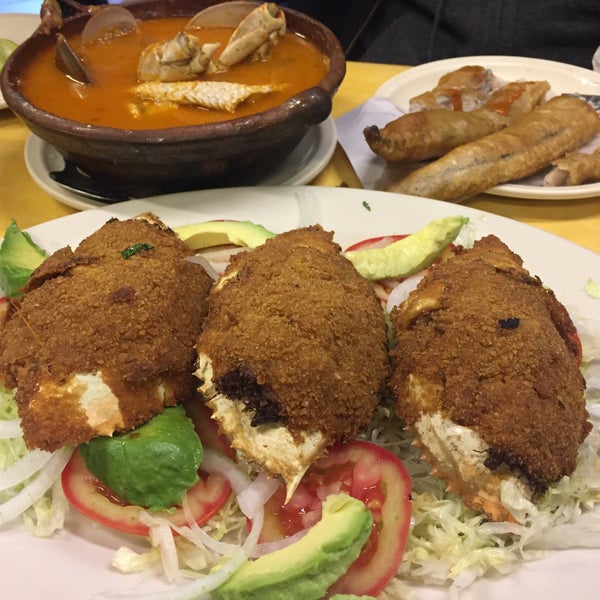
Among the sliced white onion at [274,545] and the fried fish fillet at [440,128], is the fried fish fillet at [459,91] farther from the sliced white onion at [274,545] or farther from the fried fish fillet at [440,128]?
the sliced white onion at [274,545]

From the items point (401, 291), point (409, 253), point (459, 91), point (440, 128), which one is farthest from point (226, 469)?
point (459, 91)

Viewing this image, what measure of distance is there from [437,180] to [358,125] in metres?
0.53

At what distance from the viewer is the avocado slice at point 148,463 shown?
48.4 inches

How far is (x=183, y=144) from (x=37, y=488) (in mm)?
1014

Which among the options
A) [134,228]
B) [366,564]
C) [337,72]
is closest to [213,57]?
[337,72]

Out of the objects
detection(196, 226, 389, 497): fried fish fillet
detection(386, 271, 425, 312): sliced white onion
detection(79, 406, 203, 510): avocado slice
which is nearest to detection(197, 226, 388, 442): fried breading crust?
detection(196, 226, 389, 497): fried fish fillet

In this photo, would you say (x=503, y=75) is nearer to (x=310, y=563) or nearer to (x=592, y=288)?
(x=592, y=288)

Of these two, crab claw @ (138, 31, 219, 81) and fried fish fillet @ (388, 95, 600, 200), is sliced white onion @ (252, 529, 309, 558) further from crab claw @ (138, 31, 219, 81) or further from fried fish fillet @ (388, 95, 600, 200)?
crab claw @ (138, 31, 219, 81)

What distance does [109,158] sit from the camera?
76.2 inches

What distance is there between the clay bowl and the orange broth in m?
0.13

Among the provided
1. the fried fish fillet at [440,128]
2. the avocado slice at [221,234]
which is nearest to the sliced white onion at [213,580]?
the avocado slice at [221,234]

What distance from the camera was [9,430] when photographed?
4.65ft

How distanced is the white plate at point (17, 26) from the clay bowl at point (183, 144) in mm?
1071

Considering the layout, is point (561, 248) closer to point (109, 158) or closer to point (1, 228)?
point (109, 158)
